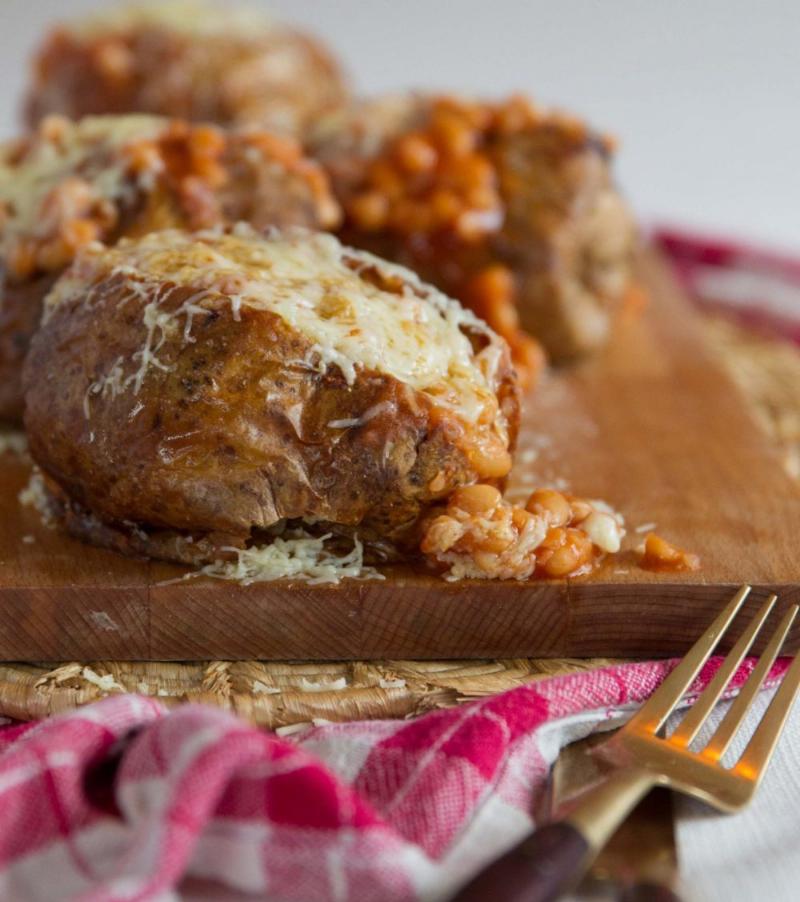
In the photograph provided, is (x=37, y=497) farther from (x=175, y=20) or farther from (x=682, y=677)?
(x=175, y=20)

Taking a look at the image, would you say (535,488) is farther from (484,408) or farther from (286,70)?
(286,70)

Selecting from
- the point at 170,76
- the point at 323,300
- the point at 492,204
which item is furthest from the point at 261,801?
the point at 170,76

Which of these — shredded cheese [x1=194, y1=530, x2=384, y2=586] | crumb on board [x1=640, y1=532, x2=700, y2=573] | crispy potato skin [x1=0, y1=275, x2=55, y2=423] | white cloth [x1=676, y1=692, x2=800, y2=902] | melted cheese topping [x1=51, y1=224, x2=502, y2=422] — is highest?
melted cheese topping [x1=51, y1=224, x2=502, y2=422]

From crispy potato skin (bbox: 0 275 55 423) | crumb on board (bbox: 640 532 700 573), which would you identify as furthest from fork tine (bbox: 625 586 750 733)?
crispy potato skin (bbox: 0 275 55 423)

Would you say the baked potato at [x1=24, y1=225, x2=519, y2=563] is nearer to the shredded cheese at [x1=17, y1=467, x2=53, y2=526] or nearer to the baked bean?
the baked bean

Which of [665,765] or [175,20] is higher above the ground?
[175,20]
